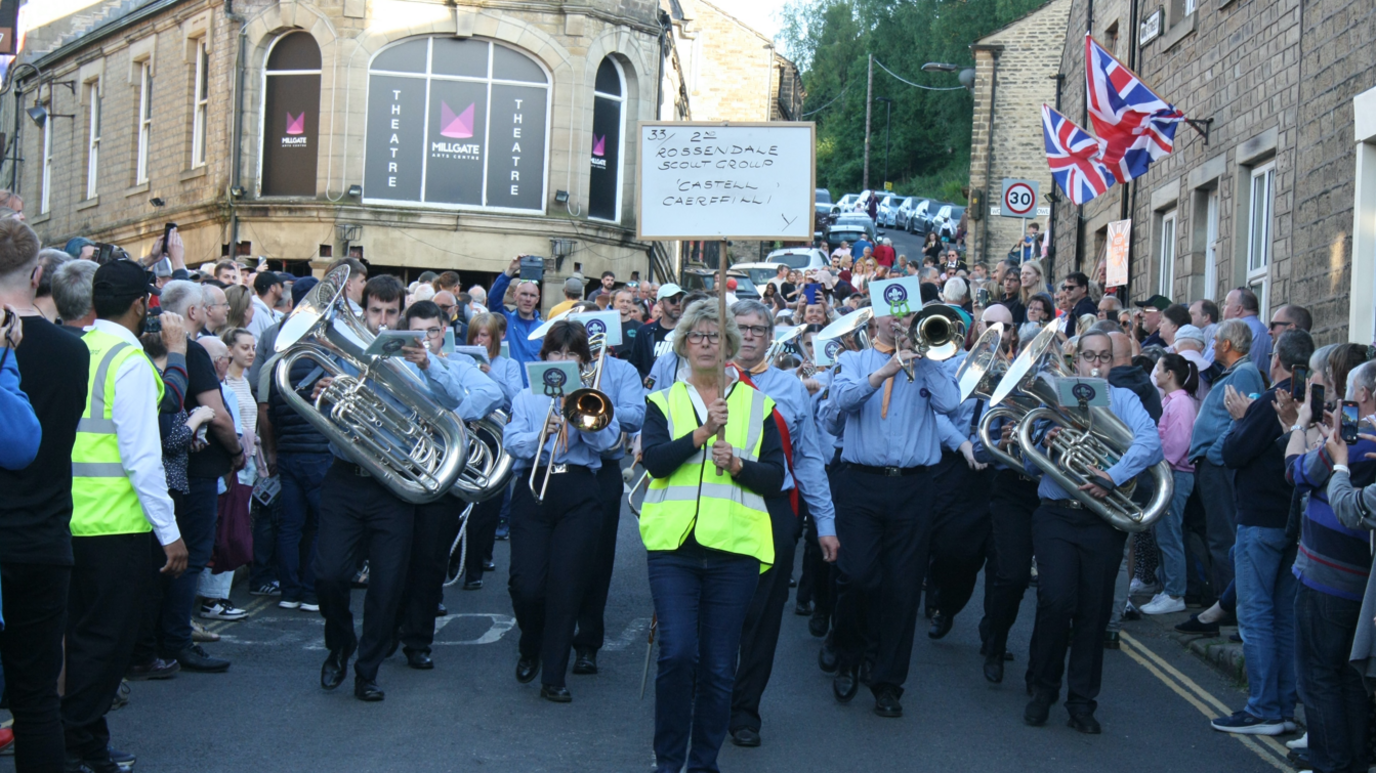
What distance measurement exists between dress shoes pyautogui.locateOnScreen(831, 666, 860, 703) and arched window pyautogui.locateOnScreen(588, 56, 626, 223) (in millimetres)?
19166

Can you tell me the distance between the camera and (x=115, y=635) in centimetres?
574

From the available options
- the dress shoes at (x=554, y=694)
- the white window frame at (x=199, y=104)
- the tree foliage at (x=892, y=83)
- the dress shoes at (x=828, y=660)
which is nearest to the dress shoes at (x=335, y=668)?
the dress shoes at (x=554, y=694)

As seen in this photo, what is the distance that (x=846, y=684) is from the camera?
25.7 ft

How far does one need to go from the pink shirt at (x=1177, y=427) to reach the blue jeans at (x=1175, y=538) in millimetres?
165

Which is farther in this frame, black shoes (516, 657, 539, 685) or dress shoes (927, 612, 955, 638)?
dress shoes (927, 612, 955, 638)

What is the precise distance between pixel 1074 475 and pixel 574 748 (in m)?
2.88

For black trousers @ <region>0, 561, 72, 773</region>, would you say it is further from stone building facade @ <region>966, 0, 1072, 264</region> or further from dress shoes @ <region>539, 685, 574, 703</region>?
stone building facade @ <region>966, 0, 1072, 264</region>

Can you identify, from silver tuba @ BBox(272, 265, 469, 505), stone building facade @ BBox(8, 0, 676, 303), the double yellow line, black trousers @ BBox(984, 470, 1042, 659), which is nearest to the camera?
the double yellow line

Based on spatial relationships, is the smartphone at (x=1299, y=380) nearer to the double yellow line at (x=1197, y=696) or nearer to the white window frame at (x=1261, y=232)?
the double yellow line at (x=1197, y=696)

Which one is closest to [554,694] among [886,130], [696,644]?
[696,644]

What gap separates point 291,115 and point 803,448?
68.5ft

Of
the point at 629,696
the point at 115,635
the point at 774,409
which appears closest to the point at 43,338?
the point at 115,635

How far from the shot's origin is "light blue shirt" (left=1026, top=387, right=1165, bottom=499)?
751 centimetres

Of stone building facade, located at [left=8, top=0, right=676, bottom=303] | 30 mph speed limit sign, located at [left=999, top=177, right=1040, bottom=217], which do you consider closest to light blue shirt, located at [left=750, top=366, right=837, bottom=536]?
30 mph speed limit sign, located at [left=999, top=177, right=1040, bottom=217]
